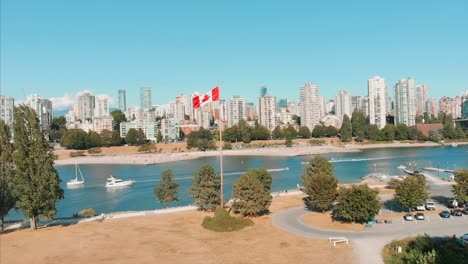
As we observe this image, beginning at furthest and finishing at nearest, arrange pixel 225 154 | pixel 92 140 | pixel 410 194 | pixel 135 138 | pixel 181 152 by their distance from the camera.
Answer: pixel 135 138, pixel 92 140, pixel 181 152, pixel 225 154, pixel 410 194

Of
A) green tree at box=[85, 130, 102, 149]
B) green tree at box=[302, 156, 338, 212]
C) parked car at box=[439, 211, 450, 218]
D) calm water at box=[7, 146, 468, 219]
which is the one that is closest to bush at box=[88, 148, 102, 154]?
green tree at box=[85, 130, 102, 149]

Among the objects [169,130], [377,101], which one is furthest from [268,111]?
[377,101]

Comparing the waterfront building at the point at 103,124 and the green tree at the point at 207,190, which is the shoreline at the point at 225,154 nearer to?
the waterfront building at the point at 103,124

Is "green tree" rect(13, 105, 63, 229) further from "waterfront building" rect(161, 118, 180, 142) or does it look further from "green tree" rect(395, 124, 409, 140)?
"green tree" rect(395, 124, 409, 140)

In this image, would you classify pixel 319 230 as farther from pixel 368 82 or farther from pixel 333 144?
pixel 368 82

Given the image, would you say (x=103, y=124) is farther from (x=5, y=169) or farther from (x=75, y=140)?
(x=5, y=169)

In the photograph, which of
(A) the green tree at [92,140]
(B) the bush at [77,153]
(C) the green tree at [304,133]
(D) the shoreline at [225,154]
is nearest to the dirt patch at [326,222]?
(D) the shoreline at [225,154]
